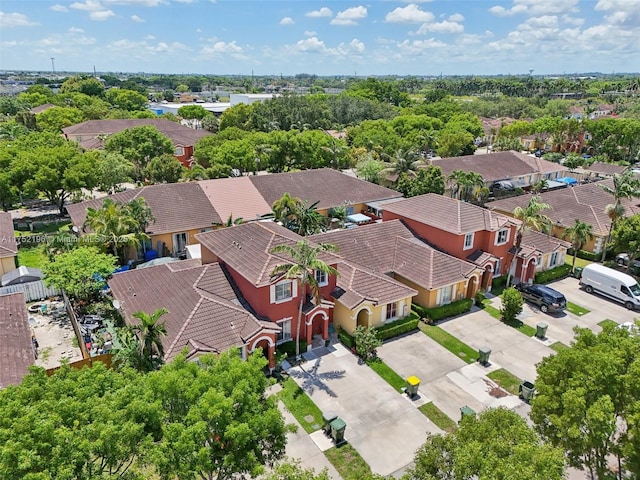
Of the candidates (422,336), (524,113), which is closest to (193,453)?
(422,336)

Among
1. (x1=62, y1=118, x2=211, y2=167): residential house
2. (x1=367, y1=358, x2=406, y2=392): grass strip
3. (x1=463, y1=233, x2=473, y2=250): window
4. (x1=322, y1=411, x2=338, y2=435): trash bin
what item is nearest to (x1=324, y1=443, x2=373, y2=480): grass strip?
(x1=322, y1=411, x2=338, y2=435): trash bin

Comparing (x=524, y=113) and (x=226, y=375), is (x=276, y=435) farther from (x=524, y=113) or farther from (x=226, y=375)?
(x=524, y=113)

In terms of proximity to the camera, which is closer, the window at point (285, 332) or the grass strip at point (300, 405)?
the grass strip at point (300, 405)

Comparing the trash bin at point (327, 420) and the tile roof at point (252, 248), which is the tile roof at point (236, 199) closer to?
the tile roof at point (252, 248)

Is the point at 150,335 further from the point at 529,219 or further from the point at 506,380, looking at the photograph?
the point at 529,219

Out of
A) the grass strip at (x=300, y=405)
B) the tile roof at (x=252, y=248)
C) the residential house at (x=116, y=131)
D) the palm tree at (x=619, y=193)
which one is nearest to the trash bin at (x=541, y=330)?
the tile roof at (x=252, y=248)

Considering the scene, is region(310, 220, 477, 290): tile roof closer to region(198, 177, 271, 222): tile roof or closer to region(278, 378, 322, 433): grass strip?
region(278, 378, 322, 433): grass strip
